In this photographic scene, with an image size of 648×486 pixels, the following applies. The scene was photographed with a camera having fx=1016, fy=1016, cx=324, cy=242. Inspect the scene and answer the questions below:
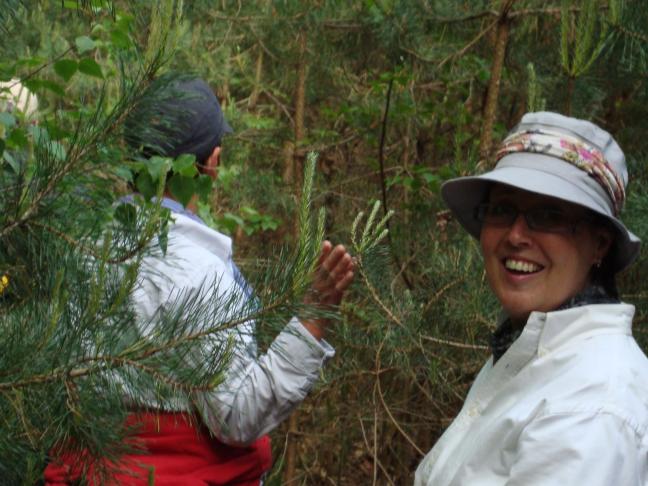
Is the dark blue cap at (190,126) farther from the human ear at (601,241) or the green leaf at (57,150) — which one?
the human ear at (601,241)

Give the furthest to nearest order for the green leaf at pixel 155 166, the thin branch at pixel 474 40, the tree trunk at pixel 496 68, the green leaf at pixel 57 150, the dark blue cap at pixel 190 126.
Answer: the thin branch at pixel 474 40, the tree trunk at pixel 496 68, the dark blue cap at pixel 190 126, the green leaf at pixel 155 166, the green leaf at pixel 57 150

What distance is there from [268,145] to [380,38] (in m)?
1.81

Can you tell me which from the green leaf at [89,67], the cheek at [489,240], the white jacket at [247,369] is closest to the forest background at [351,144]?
the green leaf at [89,67]

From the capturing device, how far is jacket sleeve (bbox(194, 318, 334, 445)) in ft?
7.38

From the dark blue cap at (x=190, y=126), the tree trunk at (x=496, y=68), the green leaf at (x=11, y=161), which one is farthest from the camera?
the tree trunk at (x=496, y=68)

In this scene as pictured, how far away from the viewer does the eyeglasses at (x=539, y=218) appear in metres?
2.06

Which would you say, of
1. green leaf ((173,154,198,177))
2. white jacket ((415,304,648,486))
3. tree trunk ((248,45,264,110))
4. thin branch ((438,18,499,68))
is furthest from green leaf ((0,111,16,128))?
tree trunk ((248,45,264,110))

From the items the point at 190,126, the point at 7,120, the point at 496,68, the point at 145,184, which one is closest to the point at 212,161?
the point at 190,126

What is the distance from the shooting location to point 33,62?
7.18ft

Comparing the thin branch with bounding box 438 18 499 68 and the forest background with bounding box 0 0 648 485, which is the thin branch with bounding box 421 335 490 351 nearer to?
the forest background with bounding box 0 0 648 485

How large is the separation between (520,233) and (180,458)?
915mm

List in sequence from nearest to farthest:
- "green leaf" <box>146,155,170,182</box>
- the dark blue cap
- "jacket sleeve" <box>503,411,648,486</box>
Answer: "jacket sleeve" <box>503,411,648,486</box>, "green leaf" <box>146,155,170,182</box>, the dark blue cap

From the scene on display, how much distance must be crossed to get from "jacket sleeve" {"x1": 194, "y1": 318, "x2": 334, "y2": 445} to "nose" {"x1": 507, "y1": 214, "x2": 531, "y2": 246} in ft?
1.60

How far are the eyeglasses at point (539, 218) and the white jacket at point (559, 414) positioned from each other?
22 centimetres
